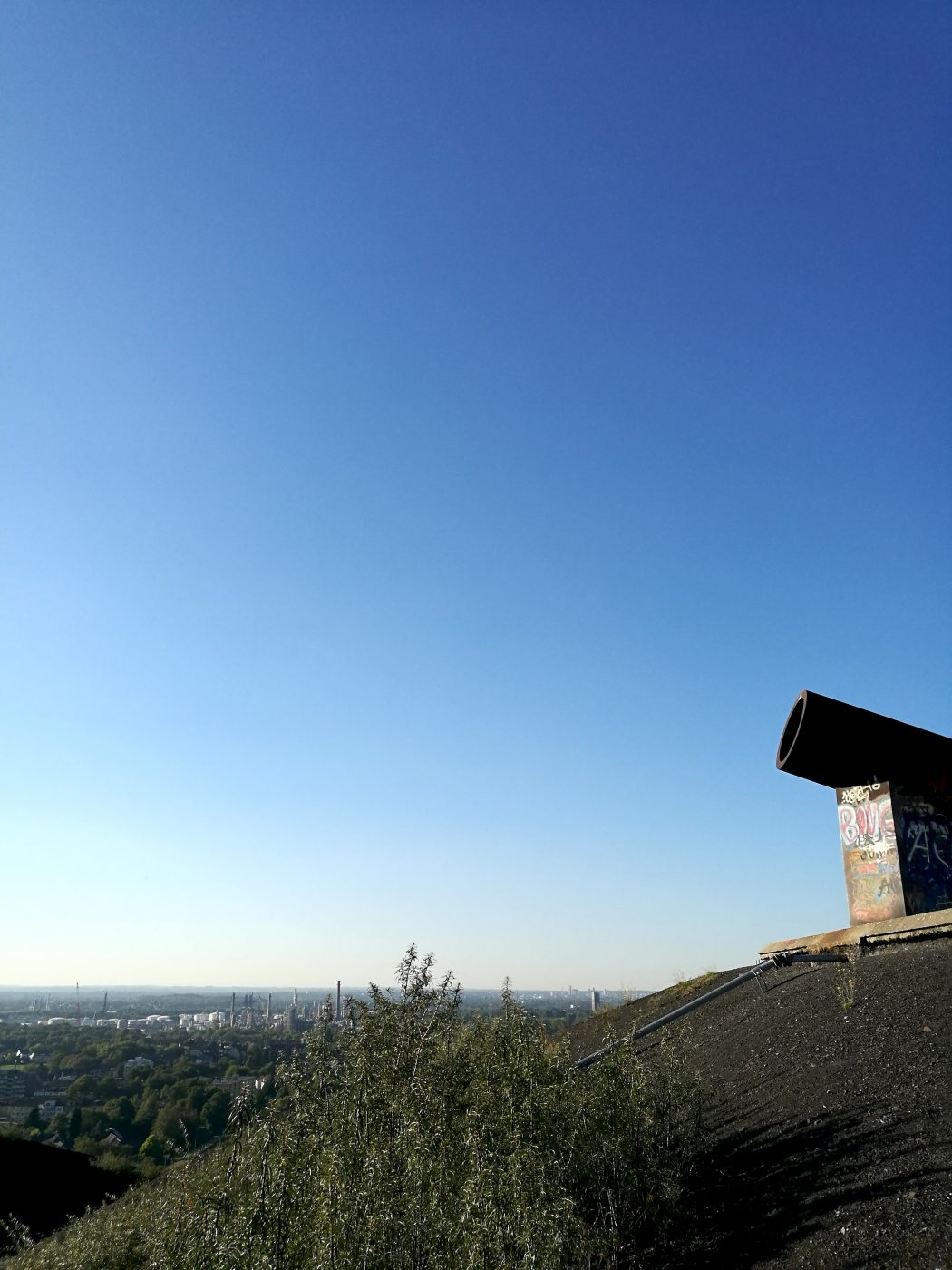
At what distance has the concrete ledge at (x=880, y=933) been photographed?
1362cm

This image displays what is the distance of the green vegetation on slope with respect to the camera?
575 centimetres

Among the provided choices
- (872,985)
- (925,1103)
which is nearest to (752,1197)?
(925,1103)

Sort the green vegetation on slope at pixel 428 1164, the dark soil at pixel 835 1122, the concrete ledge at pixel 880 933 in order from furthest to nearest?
the concrete ledge at pixel 880 933, the dark soil at pixel 835 1122, the green vegetation on slope at pixel 428 1164

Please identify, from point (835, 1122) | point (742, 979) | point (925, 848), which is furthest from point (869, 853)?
point (835, 1122)

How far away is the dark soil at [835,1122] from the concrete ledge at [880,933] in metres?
0.24

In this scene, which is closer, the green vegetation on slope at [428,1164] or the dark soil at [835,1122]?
the green vegetation on slope at [428,1164]

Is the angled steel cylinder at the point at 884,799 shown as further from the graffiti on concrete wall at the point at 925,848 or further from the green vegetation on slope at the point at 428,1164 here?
the green vegetation on slope at the point at 428,1164

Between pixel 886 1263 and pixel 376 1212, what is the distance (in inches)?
150

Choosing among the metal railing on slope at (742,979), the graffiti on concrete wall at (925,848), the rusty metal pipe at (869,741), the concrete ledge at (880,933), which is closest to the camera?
the concrete ledge at (880,933)

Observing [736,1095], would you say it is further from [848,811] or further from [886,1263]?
[848,811]

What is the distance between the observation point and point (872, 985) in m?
12.7

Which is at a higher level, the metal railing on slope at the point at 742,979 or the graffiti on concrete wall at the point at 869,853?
the graffiti on concrete wall at the point at 869,853

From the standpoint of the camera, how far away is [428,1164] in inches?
255

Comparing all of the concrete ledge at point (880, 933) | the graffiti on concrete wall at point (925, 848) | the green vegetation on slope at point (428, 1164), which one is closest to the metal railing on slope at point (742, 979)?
the concrete ledge at point (880, 933)
